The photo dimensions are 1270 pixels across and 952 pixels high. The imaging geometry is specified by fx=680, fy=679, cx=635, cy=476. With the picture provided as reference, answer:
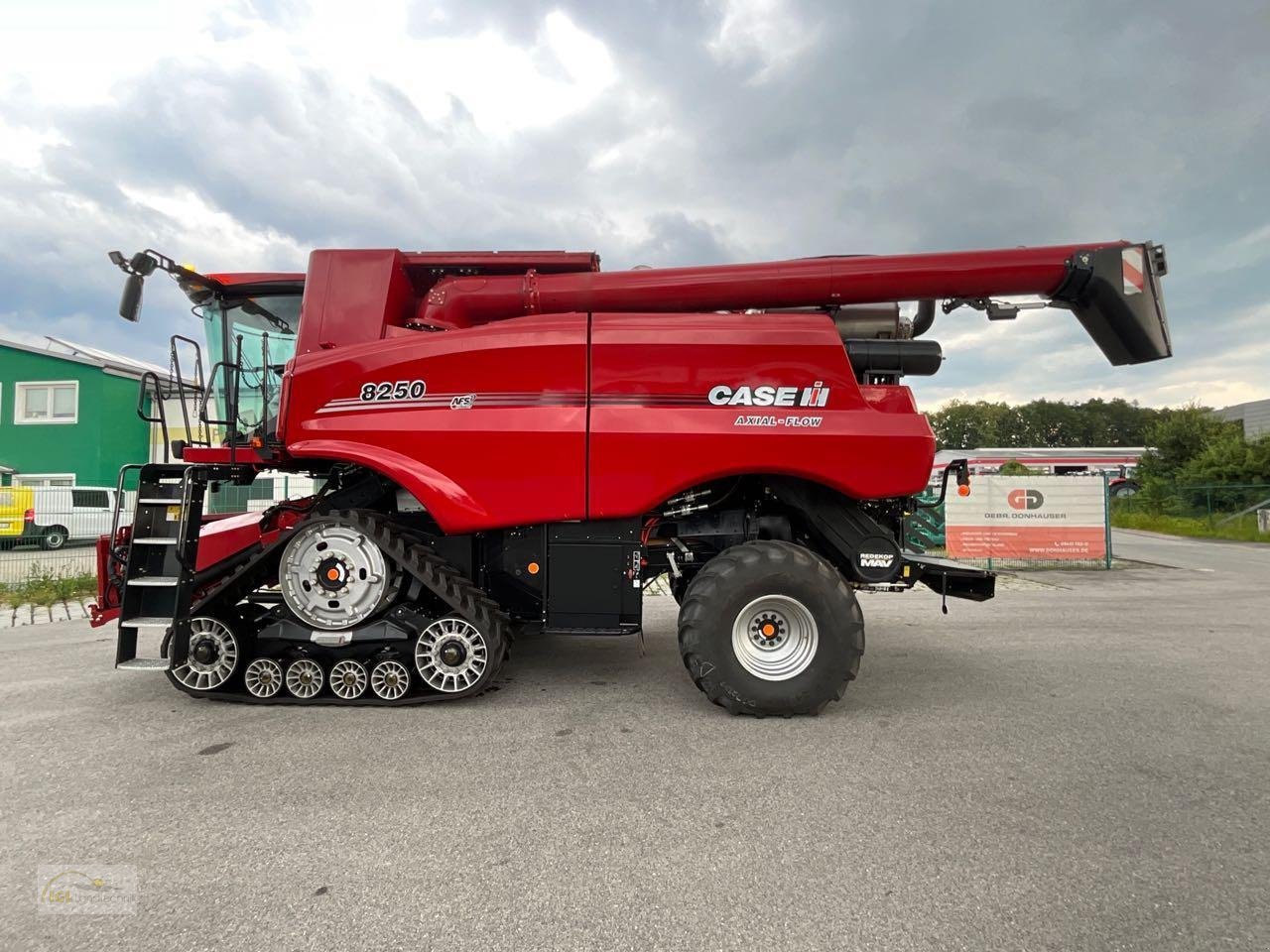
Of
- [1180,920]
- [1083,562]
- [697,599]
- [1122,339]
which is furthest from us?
[1083,562]

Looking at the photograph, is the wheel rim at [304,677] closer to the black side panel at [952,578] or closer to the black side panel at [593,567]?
the black side panel at [593,567]

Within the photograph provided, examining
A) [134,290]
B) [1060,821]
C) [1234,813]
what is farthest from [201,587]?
[1234,813]

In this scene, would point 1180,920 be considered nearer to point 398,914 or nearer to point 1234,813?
point 1234,813

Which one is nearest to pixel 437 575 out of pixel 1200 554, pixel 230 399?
pixel 230 399

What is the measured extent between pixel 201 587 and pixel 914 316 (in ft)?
17.1

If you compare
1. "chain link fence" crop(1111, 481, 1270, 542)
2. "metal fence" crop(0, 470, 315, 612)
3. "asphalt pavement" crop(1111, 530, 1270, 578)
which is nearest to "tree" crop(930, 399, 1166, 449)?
"chain link fence" crop(1111, 481, 1270, 542)

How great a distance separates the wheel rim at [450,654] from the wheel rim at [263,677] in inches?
35.9

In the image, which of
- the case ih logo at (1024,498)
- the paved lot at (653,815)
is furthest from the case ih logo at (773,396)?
the case ih logo at (1024,498)

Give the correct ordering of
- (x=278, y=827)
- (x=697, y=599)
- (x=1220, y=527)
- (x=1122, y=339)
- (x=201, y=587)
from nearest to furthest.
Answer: (x=278, y=827) < (x=697, y=599) < (x=201, y=587) < (x=1122, y=339) < (x=1220, y=527)

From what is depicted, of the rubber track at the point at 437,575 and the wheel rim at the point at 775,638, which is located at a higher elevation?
Result: the rubber track at the point at 437,575

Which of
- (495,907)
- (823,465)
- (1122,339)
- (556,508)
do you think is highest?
(1122,339)

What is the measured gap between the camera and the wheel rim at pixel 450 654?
13.7 feet

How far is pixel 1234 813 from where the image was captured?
2910 mm

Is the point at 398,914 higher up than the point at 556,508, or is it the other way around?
the point at 556,508
